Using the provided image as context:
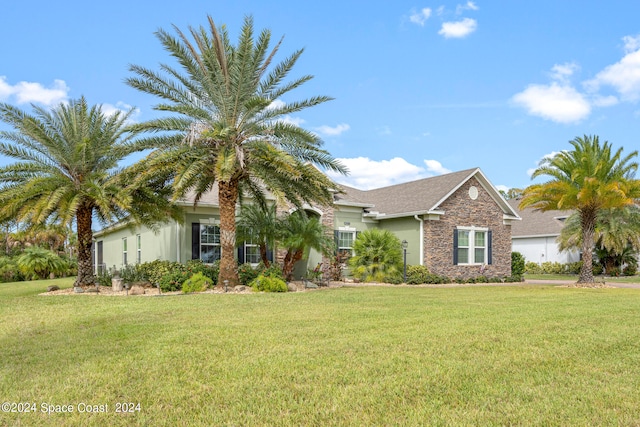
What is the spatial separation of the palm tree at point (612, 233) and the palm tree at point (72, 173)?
24371 millimetres

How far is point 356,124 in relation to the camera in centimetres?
1664

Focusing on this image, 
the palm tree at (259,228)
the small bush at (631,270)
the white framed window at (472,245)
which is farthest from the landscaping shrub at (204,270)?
the small bush at (631,270)

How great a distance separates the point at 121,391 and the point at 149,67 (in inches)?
506

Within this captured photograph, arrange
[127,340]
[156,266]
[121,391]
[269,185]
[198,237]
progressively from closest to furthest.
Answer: [121,391] < [127,340] < [269,185] < [156,266] < [198,237]

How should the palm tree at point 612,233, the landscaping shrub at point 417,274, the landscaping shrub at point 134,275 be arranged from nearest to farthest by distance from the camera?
the landscaping shrub at point 134,275 < the landscaping shrub at point 417,274 < the palm tree at point 612,233

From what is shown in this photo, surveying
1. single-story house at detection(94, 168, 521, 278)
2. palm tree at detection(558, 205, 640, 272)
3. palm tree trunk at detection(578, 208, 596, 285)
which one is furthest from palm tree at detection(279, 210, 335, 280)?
palm tree at detection(558, 205, 640, 272)

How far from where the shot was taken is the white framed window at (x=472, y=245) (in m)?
23.5

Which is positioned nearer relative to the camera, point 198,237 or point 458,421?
point 458,421

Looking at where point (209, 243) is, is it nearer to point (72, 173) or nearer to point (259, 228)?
point (259, 228)

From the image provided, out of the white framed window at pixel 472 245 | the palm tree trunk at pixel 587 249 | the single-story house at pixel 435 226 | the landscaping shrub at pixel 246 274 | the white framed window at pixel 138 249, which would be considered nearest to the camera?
the landscaping shrub at pixel 246 274

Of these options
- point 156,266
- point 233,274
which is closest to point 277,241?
point 233,274

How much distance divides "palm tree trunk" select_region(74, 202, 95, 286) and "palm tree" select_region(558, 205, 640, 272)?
1033 inches

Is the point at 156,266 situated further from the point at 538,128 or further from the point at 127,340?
the point at 538,128

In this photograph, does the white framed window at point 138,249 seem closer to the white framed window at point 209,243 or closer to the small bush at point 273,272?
the white framed window at point 209,243
